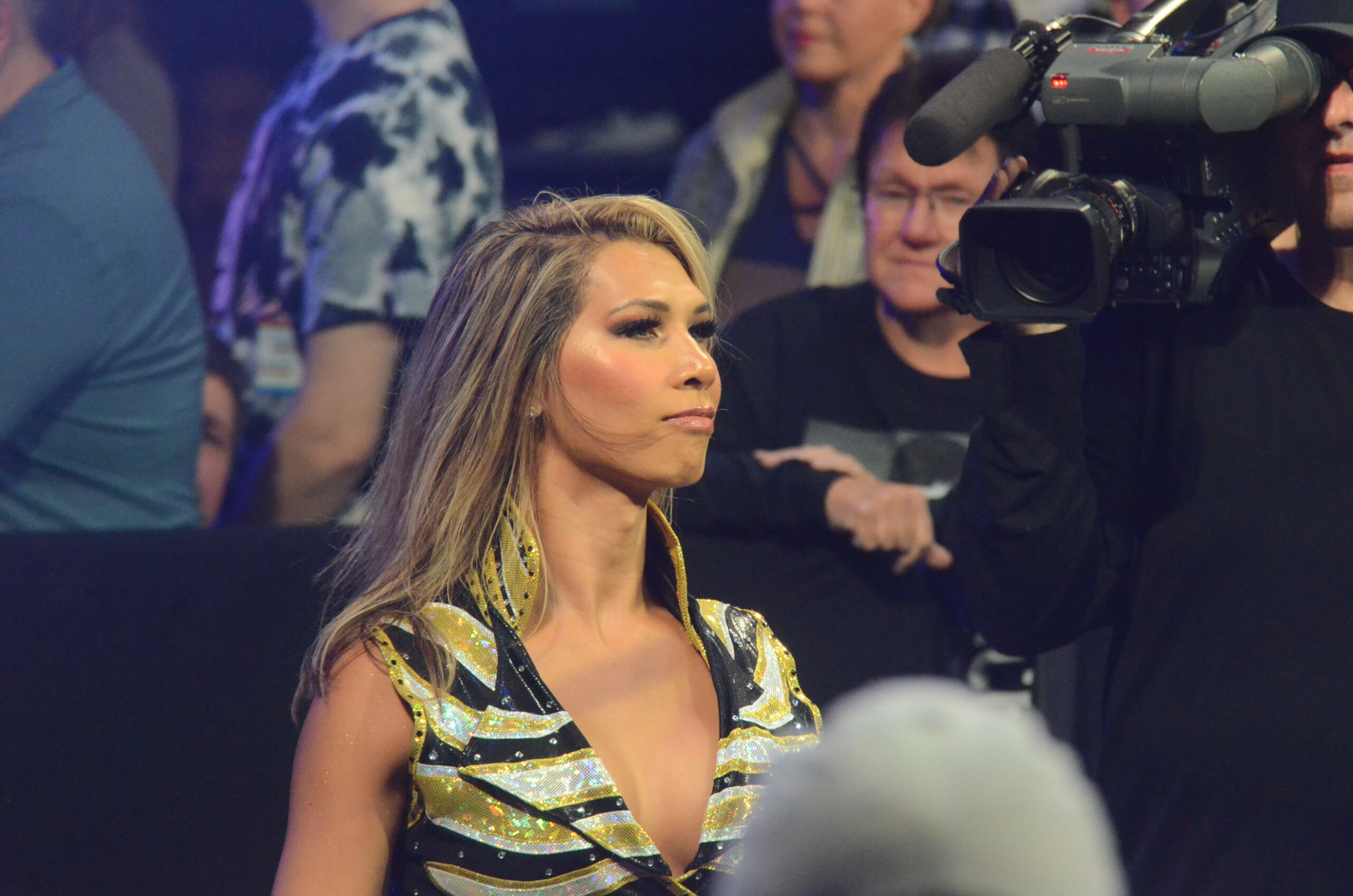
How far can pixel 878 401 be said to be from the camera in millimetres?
2416

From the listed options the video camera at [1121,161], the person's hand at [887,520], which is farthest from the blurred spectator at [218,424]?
the video camera at [1121,161]

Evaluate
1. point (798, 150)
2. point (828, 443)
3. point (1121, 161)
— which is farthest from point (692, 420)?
point (798, 150)

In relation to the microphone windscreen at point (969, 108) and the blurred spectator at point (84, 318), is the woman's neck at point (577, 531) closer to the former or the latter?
the microphone windscreen at point (969, 108)

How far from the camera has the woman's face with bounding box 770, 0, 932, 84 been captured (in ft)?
9.70

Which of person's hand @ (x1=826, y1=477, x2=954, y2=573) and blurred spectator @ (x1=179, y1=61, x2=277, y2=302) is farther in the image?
blurred spectator @ (x1=179, y1=61, x2=277, y2=302)

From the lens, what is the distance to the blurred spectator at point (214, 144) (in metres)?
2.75

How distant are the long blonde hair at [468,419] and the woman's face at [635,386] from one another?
2cm

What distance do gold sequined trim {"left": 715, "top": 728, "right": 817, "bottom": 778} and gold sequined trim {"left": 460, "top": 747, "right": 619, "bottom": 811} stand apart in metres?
0.15

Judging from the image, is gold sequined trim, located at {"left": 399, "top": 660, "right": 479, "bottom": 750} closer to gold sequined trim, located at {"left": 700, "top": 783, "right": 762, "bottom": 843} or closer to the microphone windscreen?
gold sequined trim, located at {"left": 700, "top": 783, "right": 762, "bottom": 843}

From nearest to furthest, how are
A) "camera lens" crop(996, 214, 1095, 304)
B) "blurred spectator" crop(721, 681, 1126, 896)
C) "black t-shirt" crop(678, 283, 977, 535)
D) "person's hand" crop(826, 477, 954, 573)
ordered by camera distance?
"blurred spectator" crop(721, 681, 1126, 896)
"camera lens" crop(996, 214, 1095, 304)
"person's hand" crop(826, 477, 954, 573)
"black t-shirt" crop(678, 283, 977, 535)

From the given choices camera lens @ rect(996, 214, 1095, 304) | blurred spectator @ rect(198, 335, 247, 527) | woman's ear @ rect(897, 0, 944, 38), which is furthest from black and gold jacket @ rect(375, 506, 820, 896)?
woman's ear @ rect(897, 0, 944, 38)

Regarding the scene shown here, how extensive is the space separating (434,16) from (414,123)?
244mm

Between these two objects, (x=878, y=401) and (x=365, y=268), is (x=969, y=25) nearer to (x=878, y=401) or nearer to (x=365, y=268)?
(x=878, y=401)

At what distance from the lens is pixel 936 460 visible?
2.37 meters
